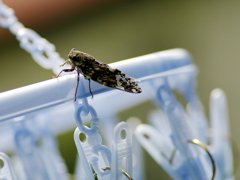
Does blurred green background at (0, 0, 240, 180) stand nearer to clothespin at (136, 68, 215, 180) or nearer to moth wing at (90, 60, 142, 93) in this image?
clothespin at (136, 68, 215, 180)

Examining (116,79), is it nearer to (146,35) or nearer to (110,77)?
(110,77)

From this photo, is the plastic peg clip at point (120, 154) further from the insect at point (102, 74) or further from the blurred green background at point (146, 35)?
the blurred green background at point (146, 35)

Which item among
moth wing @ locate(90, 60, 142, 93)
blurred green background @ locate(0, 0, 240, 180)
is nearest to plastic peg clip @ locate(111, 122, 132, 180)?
moth wing @ locate(90, 60, 142, 93)

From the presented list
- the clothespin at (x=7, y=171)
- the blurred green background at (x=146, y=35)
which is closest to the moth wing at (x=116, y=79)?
the clothespin at (x=7, y=171)

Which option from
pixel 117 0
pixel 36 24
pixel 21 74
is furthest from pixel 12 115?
pixel 117 0

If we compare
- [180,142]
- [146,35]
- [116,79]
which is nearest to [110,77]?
[116,79]

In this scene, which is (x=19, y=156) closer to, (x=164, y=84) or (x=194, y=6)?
(x=164, y=84)
